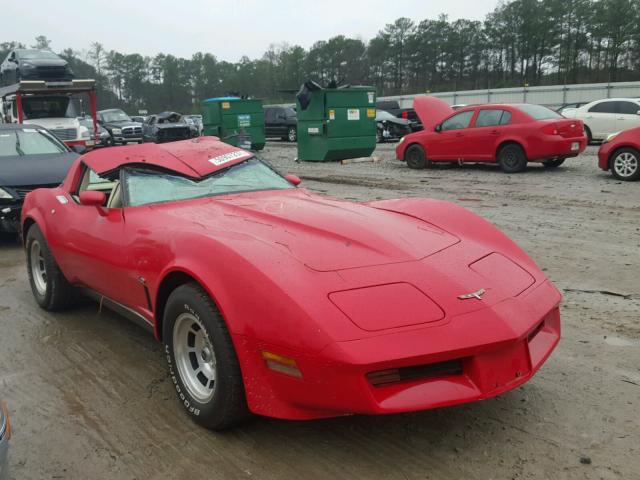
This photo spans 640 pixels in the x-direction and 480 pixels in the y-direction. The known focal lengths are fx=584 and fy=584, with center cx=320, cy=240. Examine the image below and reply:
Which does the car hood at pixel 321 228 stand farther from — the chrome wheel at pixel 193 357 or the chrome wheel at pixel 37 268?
the chrome wheel at pixel 37 268

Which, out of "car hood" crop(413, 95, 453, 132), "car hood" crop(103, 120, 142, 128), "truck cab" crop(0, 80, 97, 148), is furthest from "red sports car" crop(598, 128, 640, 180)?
"car hood" crop(103, 120, 142, 128)

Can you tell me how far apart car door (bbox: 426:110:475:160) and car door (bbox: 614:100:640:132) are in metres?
6.54

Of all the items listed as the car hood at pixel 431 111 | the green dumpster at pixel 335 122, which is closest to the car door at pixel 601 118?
the car hood at pixel 431 111

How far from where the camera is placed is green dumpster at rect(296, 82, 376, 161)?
53.2 feet

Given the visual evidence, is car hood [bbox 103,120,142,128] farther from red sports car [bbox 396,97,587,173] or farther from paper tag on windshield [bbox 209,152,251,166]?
paper tag on windshield [bbox 209,152,251,166]

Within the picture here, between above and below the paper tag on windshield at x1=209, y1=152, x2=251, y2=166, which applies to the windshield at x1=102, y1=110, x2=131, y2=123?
below

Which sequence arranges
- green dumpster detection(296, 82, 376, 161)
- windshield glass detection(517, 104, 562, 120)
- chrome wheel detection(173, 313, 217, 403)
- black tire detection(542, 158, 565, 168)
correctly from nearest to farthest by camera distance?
chrome wheel detection(173, 313, 217, 403) → windshield glass detection(517, 104, 562, 120) → black tire detection(542, 158, 565, 168) → green dumpster detection(296, 82, 376, 161)

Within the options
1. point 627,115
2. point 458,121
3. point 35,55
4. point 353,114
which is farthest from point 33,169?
point 627,115

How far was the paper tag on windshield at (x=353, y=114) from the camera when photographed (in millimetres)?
16406

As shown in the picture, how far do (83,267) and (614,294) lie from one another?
4.10 meters

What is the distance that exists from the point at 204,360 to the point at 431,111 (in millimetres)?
12534

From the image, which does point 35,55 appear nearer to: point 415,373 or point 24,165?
point 24,165

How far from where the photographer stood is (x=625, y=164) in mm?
10984

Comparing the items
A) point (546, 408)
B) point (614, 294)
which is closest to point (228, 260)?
point (546, 408)
